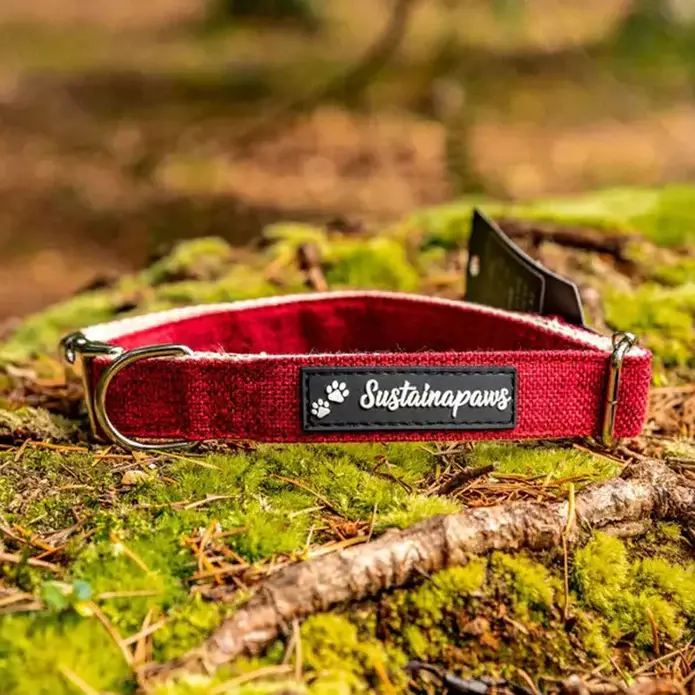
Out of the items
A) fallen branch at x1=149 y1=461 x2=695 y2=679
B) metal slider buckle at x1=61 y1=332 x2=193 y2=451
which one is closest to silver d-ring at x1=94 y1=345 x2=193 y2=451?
metal slider buckle at x1=61 y1=332 x2=193 y2=451

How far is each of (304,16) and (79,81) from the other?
147 inches

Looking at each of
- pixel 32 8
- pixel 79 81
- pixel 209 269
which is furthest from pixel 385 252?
pixel 32 8

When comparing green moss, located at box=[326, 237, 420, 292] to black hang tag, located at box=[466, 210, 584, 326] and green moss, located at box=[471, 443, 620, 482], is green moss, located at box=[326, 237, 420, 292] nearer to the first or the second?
black hang tag, located at box=[466, 210, 584, 326]

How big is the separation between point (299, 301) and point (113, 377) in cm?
88

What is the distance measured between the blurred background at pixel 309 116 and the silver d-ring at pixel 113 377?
6174mm

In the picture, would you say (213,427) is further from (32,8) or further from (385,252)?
(32,8)

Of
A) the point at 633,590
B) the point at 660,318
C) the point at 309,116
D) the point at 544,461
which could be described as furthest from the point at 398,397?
the point at 309,116

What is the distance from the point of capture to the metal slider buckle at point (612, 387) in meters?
2.01

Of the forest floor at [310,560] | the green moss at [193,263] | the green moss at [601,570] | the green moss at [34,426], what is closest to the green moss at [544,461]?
the forest floor at [310,560]

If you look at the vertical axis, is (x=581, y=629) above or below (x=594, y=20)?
below

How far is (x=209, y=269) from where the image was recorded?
3883 millimetres

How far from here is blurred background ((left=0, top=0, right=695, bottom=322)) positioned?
9.27 m

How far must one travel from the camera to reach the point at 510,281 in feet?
9.21

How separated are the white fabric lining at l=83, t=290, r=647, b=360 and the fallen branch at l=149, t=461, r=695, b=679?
41 centimetres
